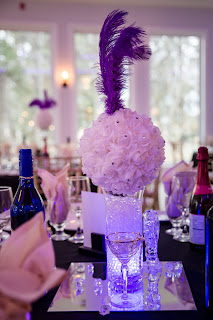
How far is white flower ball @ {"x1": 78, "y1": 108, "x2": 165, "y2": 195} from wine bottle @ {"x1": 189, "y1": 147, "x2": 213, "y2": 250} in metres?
0.26

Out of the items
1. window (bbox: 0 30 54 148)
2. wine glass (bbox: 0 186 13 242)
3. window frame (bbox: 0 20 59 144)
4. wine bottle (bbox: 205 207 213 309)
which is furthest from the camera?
window (bbox: 0 30 54 148)

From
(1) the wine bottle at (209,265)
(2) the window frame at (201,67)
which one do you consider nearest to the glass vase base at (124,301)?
(1) the wine bottle at (209,265)

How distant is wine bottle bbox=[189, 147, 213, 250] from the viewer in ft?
3.50

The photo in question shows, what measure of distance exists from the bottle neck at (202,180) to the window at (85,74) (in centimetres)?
602

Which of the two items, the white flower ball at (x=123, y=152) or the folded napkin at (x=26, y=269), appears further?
the white flower ball at (x=123, y=152)

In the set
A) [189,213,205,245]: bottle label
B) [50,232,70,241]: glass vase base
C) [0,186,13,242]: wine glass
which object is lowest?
[50,232,70,241]: glass vase base

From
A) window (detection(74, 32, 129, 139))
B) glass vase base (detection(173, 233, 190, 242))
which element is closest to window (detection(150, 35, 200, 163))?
window (detection(74, 32, 129, 139))

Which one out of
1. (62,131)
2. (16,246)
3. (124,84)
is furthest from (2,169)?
(16,246)

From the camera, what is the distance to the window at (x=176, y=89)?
7.38 m

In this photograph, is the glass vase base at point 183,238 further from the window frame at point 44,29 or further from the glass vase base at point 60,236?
the window frame at point 44,29

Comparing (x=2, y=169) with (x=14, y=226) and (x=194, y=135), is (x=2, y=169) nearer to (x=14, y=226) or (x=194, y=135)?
(x=14, y=226)

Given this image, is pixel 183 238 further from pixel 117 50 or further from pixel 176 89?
pixel 176 89

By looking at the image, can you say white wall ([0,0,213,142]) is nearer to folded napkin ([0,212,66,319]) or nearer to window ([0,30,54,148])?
window ([0,30,54,148])

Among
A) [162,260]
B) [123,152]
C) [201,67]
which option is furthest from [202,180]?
[201,67]
